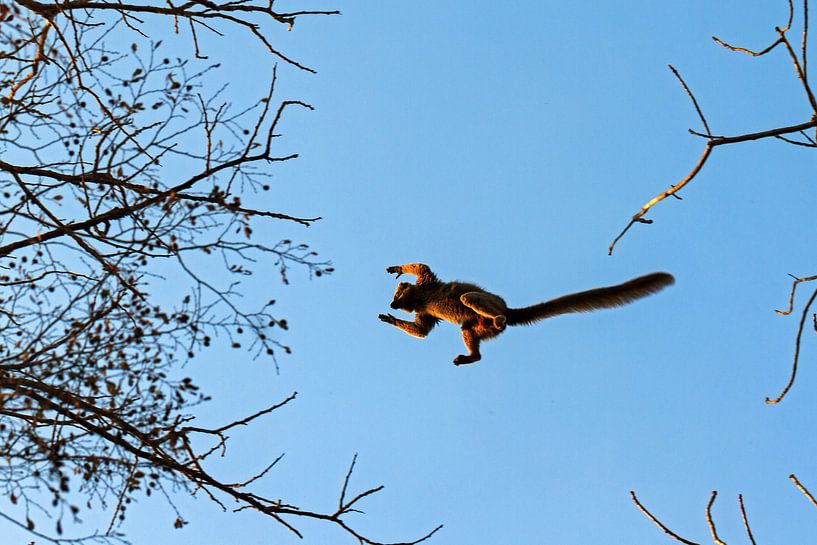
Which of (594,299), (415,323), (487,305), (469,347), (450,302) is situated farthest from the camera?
(415,323)

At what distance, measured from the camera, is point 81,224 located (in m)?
5.85

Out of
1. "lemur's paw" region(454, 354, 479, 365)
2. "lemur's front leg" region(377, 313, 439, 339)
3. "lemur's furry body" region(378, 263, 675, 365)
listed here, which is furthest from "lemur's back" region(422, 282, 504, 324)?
"lemur's paw" region(454, 354, 479, 365)

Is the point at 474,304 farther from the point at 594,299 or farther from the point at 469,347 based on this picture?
the point at 594,299

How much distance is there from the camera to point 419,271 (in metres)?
10.1

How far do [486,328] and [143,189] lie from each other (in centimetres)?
436

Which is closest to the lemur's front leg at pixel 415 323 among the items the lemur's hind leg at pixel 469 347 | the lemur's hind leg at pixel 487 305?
the lemur's hind leg at pixel 469 347

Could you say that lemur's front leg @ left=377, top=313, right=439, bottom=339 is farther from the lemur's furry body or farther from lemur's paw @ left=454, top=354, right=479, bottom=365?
lemur's paw @ left=454, top=354, right=479, bottom=365

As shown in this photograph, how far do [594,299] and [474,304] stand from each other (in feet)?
4.49

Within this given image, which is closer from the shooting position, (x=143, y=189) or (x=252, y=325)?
(x=252, y=325)

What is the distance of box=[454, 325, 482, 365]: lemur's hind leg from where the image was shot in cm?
909

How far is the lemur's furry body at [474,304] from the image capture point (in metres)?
8.14

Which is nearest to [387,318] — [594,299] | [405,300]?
[405,300]

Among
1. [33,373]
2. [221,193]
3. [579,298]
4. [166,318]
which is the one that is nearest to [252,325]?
[166,318]

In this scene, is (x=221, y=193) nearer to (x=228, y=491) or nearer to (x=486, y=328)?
(x=228, y=491)
